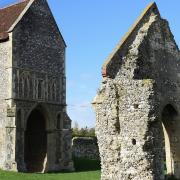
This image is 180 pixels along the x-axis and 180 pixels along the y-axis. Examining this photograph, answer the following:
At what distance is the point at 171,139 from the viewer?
16.4 m

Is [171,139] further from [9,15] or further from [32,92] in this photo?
[9,15]

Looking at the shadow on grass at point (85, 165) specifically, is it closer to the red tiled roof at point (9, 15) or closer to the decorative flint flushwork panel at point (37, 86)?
the decorative flint flushwork panel at point (37, 86)

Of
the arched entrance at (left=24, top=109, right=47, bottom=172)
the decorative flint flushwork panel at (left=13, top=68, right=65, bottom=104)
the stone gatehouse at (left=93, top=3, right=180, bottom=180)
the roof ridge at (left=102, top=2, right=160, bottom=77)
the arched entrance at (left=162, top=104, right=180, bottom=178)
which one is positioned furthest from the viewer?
the arched entrance at (left=24, top=109, right=47, bottom=172)

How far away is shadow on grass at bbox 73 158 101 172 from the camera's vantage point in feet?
88.2

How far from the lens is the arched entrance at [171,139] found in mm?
16172

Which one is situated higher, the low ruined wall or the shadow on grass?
the low ruined wall

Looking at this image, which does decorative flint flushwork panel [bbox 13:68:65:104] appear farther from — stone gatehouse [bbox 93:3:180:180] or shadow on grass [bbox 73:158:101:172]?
stone gatehouse [bbox 93:3:180:180]

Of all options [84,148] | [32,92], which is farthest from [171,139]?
[84,148]

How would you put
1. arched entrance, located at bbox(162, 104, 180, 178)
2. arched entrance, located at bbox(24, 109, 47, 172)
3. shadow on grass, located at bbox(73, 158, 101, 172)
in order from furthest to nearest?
arched entrance, located at bbox(24, 109, 47, 172) → shadow on grass, located at bbox(73, 158, 101, 172) → arched entrance, located at bbox(162, 104, 180, 178)

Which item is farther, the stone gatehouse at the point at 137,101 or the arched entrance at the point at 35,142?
the arched entrance at the point at 35,142

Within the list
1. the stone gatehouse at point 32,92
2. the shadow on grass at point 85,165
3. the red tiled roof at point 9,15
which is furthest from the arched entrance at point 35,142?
the red tiled roof at point 9,15

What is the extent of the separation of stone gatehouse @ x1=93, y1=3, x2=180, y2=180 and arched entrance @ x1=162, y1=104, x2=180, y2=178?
0.53 metres

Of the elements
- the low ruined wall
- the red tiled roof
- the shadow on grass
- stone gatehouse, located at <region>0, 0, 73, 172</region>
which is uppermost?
the red tiled roof

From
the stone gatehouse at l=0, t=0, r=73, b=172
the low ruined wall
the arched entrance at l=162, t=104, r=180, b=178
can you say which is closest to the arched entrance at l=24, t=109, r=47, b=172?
the stone gatehouse at l=0, t=0, r=73, b=172
